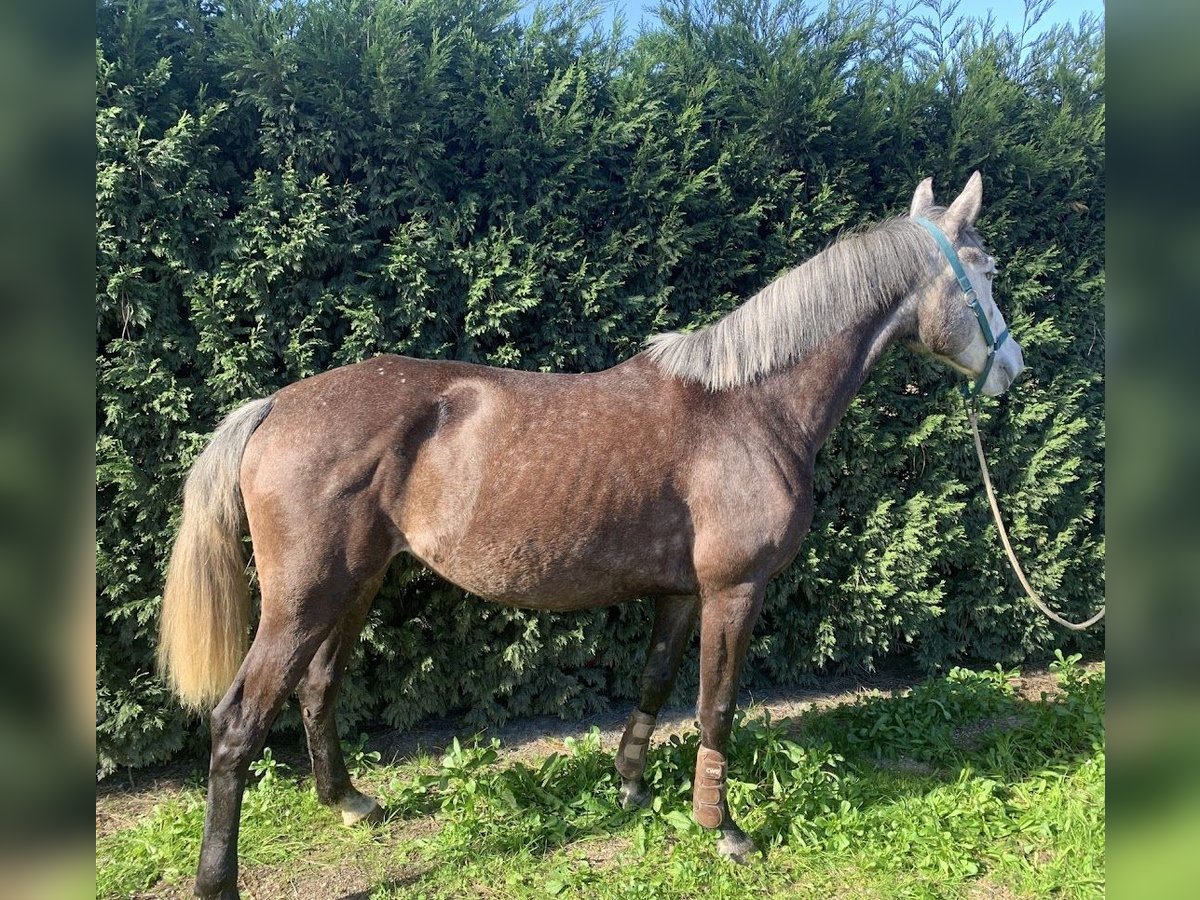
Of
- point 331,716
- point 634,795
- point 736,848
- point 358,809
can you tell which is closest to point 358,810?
point 358,809

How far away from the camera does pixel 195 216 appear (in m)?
3.27

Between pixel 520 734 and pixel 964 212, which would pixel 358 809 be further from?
pixel 964 212

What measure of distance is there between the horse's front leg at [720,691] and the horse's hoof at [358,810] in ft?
4.45

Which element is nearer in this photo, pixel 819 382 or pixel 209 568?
pixel 209 568

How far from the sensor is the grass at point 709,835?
2.75 meters

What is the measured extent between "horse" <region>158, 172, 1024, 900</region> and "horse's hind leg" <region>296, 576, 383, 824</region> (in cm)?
1

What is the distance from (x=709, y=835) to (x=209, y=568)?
7.23 feet

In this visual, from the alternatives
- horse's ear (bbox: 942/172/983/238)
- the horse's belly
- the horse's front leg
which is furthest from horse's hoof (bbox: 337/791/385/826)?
horse's ear (bbox: 942/172/983/238)

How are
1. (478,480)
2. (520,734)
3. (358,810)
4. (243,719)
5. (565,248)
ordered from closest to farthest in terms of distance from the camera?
(243,719)
(478,480)
(358,810)
(565,248)
(520,734)

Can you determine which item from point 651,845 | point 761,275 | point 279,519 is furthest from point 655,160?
point 651,845

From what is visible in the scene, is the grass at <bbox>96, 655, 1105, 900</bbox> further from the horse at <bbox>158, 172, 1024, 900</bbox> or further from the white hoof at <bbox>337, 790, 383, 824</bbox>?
the horse at <bbox>158, 172, 1024, 900</bbox>

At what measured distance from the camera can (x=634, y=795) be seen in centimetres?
326
